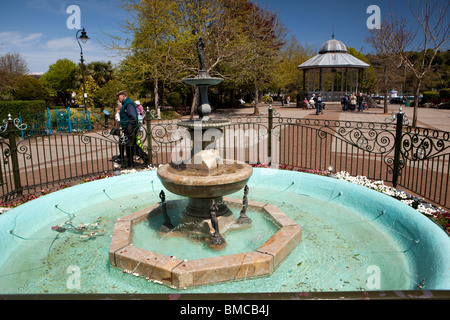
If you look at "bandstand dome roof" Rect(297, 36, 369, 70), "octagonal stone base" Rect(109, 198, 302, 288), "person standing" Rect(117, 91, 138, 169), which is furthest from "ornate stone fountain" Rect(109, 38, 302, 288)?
"bandstand dome roof" Rect(297, 36, 369, 70)

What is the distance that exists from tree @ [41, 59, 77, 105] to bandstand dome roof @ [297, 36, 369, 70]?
45.8m

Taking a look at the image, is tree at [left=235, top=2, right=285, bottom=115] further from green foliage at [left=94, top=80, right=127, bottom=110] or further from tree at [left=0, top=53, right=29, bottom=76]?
tree at [left=0, top=53, right=29, bottom=76]

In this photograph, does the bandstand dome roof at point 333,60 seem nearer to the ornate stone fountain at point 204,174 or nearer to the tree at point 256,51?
the tree at point 256,51

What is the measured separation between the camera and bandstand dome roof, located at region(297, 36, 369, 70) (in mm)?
30312

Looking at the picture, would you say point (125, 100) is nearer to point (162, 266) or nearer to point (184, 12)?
point (162, 266)

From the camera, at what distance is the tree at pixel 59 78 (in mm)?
60519

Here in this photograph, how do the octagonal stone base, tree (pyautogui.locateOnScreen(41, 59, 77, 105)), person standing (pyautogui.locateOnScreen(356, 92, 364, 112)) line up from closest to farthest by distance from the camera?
the octagonal stone base → person standing (pyautogui.locateOnScreen(356, 92, 364, 112)) → tree (pyautogui.locateOnScreen(41, 59, 77, 105))

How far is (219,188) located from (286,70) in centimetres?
3858

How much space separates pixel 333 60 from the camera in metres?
31.1

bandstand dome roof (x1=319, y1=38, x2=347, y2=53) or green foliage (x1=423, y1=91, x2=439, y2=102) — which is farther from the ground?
bandstand dome roof (x1=319, y1=38, x2=347, y2=53)

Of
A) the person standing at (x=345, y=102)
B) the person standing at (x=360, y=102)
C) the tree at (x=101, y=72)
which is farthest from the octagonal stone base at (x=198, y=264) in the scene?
the tree at (x=101, y=72)

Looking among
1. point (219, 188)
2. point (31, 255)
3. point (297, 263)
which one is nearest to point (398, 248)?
point (297, 263)

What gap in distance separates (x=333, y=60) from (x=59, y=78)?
214ft

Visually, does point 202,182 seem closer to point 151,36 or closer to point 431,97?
point 151,36
